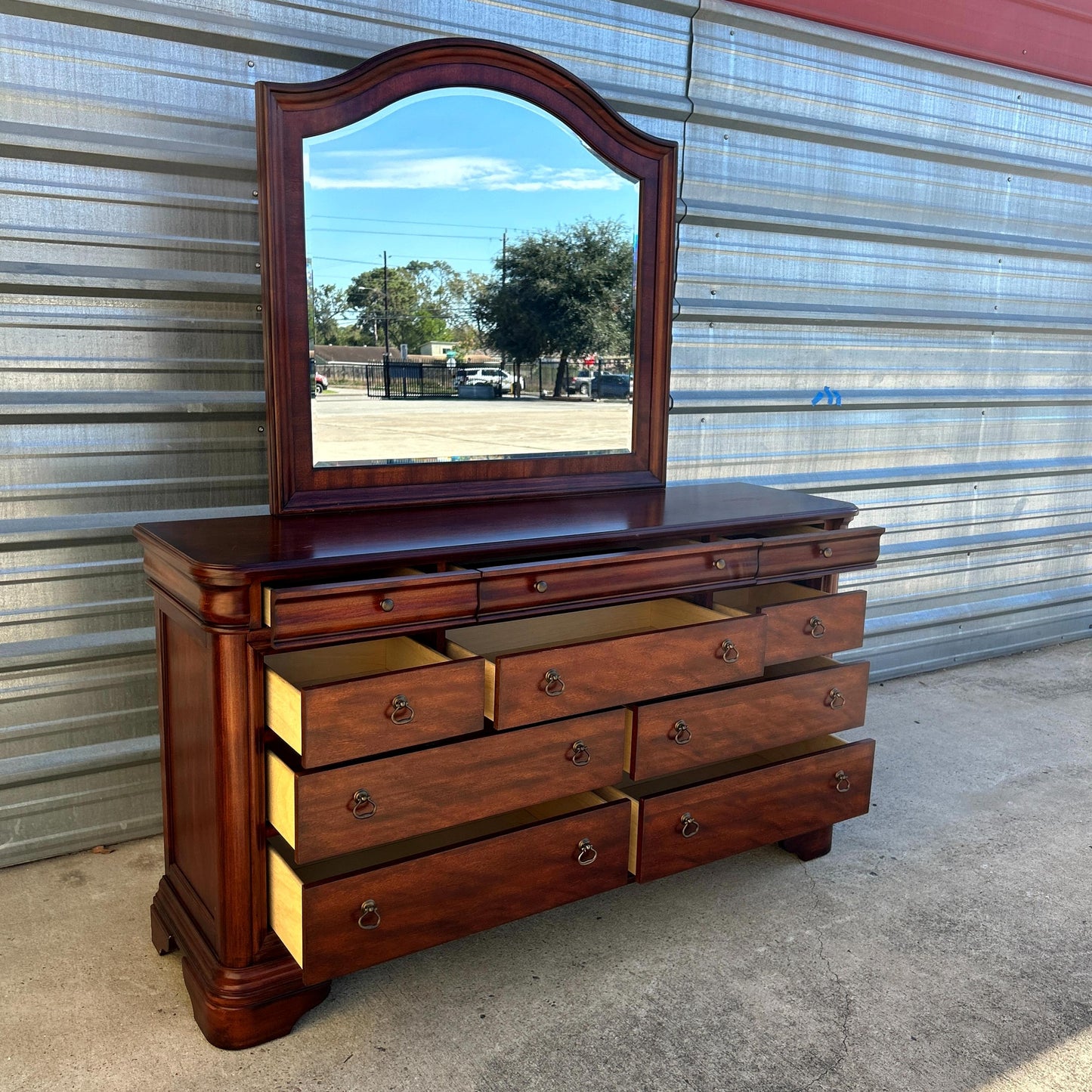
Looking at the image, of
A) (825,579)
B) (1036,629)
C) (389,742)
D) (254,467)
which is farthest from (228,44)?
(1036,629)

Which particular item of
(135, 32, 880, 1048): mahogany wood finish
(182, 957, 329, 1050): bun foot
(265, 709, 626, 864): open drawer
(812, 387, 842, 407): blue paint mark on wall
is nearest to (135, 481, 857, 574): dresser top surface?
(135, 32, 880, 1048): mahogany wood finish

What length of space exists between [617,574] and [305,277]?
0.98 meters

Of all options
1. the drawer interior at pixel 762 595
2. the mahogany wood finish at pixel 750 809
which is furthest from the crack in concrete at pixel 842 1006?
the drawer interior at pixel 762 595

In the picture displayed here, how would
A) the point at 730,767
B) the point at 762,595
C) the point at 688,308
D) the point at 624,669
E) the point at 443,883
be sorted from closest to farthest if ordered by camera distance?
the point at 443,883 → the point at 624,669 → the point at 730,767 → the point at 762,595 → the point at 688,308

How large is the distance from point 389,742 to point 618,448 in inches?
48.4

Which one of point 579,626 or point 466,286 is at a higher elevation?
point 466,286

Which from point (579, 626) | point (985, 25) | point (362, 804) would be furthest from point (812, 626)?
point (985, 25)

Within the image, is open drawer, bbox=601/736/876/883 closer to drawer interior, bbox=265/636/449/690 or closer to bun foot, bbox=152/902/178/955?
drawer interior, bbox=265/636/449/690

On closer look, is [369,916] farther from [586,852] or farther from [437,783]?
[586,852]

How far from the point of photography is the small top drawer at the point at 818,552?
98.2 inches

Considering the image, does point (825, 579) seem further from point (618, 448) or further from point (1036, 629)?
point (1036, 629)

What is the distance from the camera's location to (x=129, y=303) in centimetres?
251

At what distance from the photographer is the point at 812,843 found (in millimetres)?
2736

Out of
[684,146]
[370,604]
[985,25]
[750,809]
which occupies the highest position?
[985,25]
